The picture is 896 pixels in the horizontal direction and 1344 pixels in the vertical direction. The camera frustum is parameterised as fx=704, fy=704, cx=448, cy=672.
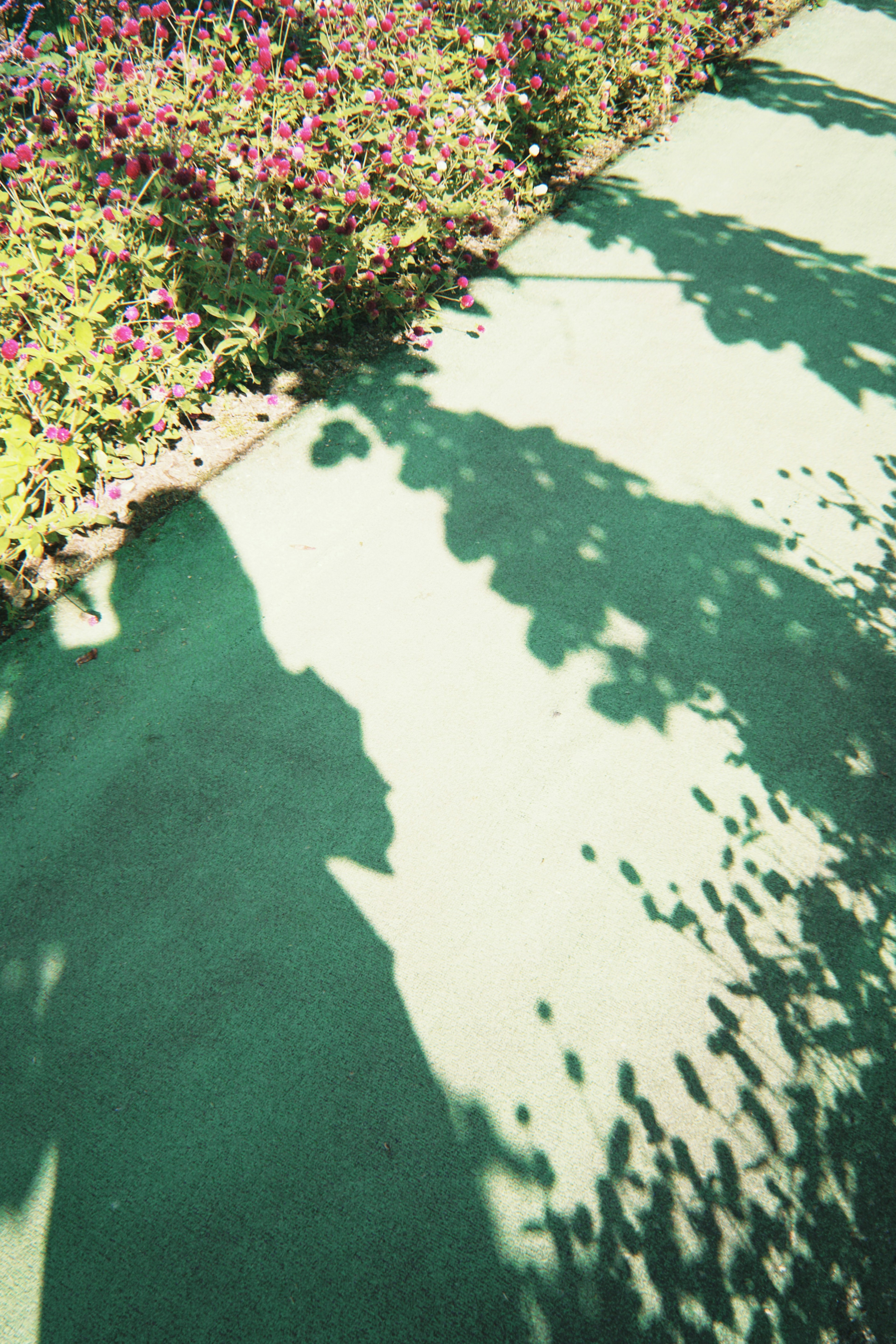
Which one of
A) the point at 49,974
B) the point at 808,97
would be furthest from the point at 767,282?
the point at 49,974

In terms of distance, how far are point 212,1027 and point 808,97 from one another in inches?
388

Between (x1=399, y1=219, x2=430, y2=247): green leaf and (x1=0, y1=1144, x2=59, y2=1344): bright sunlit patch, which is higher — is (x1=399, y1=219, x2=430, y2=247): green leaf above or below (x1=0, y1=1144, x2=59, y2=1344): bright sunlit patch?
above

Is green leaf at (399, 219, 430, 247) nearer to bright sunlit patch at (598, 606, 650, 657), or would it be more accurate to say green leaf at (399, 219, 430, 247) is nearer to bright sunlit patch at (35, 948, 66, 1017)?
bright sunlit patch at (598, 606, 650, 657)

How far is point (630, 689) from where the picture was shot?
3.36 m

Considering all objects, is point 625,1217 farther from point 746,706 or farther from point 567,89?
point 567,89

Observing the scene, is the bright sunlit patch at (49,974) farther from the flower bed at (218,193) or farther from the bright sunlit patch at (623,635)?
the bright sunlit patch at (623,635)

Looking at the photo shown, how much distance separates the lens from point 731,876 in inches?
113

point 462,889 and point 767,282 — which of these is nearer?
point 462,889

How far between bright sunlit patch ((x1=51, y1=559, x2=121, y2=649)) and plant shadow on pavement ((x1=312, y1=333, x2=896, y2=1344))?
4.63 ft

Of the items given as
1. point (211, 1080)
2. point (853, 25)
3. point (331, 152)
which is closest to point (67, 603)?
point (211, 1080)

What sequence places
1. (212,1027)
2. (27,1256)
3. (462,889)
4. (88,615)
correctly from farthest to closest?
(88,615) → (462,889) → (212,1027) → (27,1256)

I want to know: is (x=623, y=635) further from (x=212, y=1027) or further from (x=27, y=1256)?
(x=27, y=1256)

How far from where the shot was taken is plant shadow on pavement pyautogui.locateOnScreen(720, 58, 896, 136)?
7.11 metres

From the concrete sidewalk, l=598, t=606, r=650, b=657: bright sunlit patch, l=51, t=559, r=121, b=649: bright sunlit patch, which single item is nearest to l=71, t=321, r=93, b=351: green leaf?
the concrete sidewalk
